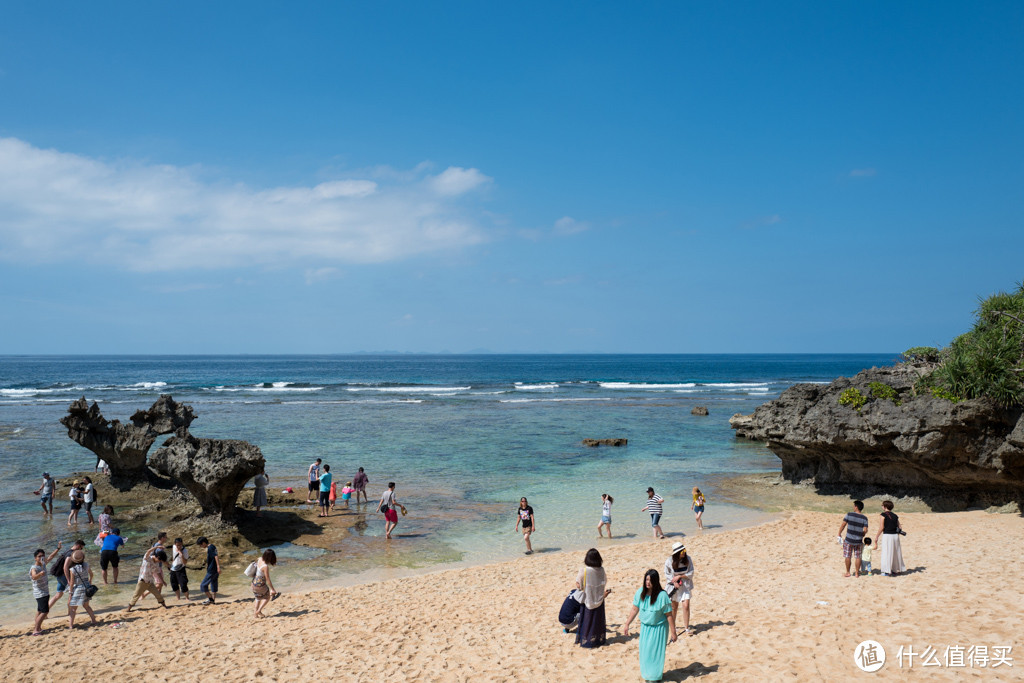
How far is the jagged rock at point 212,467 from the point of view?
15.8 metres

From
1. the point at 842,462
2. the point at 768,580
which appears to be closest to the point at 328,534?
the point at 768,580

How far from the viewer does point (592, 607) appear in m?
8.80

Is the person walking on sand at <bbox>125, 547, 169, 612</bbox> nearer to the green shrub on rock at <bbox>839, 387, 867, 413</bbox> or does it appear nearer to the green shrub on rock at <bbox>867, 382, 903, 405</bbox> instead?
the green shrub on rock at <bbox>839, 387, 867, 413</bbox>

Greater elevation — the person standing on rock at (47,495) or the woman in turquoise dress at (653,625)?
the woman in turquoise dress at (653,625)

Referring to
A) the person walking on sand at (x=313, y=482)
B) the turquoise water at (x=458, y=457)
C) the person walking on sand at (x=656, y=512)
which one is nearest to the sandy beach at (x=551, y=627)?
the person walking on sand at (x=656, y=512)

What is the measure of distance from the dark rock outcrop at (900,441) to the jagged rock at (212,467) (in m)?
16.4

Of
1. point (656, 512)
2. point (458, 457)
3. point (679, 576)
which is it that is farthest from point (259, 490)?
point (679, 576)

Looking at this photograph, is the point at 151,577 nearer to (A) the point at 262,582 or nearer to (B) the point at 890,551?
(A) the point at 262,582

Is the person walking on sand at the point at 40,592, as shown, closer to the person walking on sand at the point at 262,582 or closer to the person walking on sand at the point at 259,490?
the person walking on sand at the point at 262,582

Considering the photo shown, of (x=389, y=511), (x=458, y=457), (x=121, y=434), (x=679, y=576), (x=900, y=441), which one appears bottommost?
(x=458, y=457)

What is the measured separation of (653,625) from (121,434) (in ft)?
65.5

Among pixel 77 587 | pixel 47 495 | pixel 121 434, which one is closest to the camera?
pixel 77 587

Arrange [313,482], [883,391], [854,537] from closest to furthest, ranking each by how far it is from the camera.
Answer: [854,537] < [883,391] < [313,482]

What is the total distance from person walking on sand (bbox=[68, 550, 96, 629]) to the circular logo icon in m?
12.2
